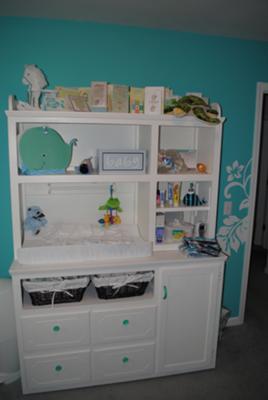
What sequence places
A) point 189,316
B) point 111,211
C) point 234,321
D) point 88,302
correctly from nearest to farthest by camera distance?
point 88,302 < point 189,316 < point 111,211 < point 234,321

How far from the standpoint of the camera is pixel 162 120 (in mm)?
1865

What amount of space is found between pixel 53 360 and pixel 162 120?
1.67 m

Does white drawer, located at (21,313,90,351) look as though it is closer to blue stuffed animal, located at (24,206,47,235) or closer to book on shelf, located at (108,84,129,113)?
blue stuffed animal, located at (24,206,47,235)

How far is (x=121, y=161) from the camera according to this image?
6.30 feet

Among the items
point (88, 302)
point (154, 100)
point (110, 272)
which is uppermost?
point (154, 100)


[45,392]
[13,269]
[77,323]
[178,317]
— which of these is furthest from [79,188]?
[45,392]

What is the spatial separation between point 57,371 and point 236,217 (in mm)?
1791

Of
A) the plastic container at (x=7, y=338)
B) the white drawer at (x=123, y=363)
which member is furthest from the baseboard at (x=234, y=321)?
the plastic container at (x=7, y=338)

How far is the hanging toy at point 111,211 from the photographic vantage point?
2.15m

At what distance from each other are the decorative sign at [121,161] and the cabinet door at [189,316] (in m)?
0.70

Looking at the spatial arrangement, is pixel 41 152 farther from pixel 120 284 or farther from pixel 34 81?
pixel 120 284

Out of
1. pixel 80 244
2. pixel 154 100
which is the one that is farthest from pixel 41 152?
pixel 154 100

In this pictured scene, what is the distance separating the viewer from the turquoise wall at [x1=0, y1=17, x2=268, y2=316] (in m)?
1.94

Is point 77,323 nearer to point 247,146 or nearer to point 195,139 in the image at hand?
point 195,139
